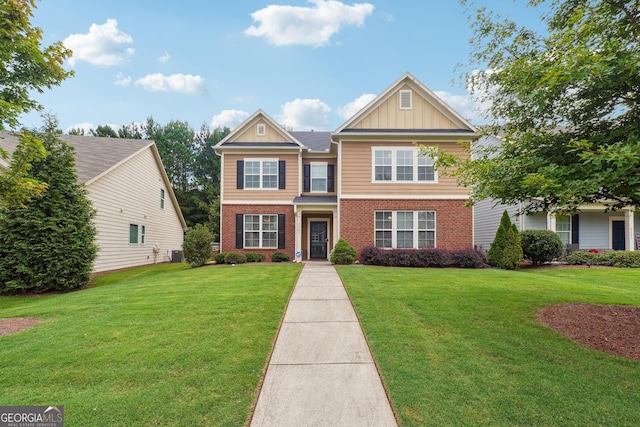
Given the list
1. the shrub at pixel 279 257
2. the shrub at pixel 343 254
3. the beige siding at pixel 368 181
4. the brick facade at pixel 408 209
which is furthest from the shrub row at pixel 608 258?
the shrub at pixel 279 257

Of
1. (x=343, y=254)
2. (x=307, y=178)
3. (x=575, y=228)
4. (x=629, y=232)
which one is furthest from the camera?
(x=575, y=228)

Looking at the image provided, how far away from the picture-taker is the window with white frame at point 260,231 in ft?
53.8

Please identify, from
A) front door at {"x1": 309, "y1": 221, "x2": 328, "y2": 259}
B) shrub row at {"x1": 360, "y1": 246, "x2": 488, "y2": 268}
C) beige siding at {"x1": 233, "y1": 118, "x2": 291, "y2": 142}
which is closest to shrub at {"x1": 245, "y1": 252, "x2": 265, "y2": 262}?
front door at {"x1": 309, "y1": 221, "x2": 328, "y2": 259}

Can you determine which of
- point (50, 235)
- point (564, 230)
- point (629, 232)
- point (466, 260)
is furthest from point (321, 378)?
point (629, 232)

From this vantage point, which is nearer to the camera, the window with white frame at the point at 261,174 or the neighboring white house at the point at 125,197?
the neighboring white house at the point at 125,197

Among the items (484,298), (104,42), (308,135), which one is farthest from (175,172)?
(484,298)

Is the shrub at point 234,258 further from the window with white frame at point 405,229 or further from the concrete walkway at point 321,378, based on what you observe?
the concrete walkway at point 321,378

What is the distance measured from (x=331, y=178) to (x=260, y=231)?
4421 millimetres

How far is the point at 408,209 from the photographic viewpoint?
1482 centimetres

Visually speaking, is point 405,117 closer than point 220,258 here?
Yes

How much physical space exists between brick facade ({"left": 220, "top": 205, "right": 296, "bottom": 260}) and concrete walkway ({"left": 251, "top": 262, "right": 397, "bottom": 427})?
397 inches

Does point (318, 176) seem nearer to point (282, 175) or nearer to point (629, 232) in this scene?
point (282, 175)

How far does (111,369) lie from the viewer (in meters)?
3.96

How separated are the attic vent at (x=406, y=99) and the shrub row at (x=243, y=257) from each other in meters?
8.68
